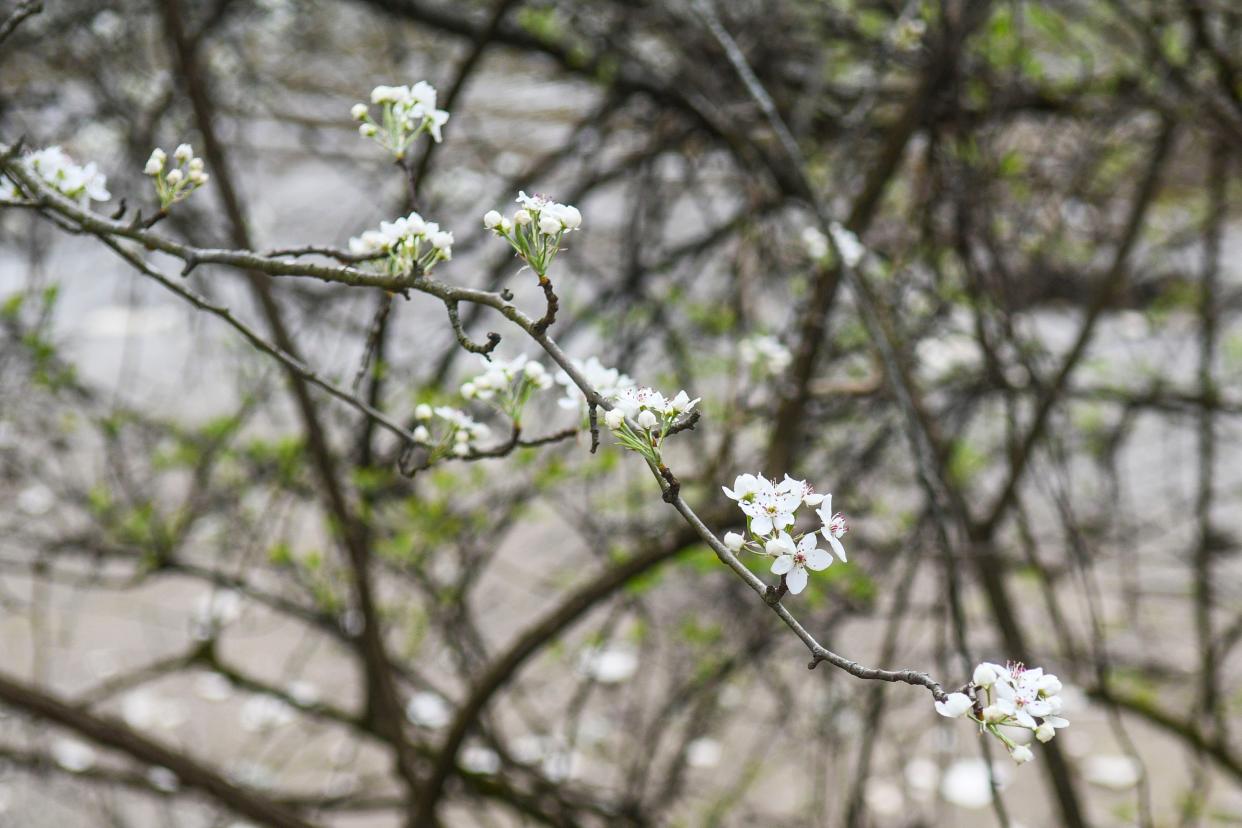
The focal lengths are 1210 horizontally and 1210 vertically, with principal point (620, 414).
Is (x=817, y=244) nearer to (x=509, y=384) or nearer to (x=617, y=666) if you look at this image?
(x=509, y=384)

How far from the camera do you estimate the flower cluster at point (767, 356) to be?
1.69 metres

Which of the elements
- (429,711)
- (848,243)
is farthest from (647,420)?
(429,711)

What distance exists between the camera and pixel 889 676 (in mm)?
708

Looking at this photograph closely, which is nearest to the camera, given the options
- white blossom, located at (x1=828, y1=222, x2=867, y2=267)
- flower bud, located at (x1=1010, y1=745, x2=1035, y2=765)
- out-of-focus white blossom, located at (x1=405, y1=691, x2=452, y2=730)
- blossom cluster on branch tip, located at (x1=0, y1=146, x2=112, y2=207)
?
flower bud, located at (x1=1010, y1=745, x2=1035, y2=765)

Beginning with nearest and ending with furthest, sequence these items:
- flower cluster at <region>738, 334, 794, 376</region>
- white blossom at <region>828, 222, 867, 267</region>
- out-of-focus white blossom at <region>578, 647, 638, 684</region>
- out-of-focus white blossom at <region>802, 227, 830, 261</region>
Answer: white blossom at <region>828, 222, 867, 267</region>, flower cluster at <region>738, 334, 794, 376</region>, out-of-focus white blossom at <region>802, 227, 830, 261</region>, out-of-focus white blossom at <region>578, 647, 638, 684</region>

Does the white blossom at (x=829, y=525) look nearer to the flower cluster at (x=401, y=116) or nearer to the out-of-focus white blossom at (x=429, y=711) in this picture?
the flower cluster at (x=401, y=116)

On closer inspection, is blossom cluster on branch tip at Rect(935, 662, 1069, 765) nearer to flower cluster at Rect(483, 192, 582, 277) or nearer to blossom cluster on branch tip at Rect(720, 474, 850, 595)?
blossom cluster on branch tip at Rect(720, 474, 850, 595)

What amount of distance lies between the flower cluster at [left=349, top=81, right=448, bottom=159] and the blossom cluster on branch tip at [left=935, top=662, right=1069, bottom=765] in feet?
1.87

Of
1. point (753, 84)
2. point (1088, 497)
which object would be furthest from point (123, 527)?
point (1088, 497)

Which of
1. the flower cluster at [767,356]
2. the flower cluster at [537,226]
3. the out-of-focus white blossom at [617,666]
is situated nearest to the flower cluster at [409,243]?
the flower cluster at [537,226]

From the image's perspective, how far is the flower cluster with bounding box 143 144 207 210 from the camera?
3.04ft

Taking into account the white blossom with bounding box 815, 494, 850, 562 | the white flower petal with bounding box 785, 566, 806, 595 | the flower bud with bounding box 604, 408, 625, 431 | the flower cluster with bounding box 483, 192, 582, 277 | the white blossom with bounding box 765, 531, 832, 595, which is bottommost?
the white flower petal with bounding box 785, 566, 806, 595

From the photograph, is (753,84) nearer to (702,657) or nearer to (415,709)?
(702,657)

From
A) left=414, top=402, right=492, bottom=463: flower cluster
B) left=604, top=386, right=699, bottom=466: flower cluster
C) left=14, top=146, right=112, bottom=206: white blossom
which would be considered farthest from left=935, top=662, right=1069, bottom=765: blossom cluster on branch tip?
left=14, top=146, right=112, bottom=206: white blossom
